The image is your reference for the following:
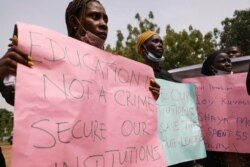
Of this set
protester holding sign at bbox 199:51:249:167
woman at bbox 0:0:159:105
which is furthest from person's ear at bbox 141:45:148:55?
woman at bbox 0:0:159:105

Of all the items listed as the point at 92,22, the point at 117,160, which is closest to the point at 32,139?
the point at 117,160

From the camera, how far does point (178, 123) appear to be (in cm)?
289

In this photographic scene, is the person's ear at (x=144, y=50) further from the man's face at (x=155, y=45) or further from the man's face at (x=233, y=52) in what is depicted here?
the man's face at (x=233, y=52)

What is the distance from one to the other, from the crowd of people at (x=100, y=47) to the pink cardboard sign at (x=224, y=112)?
13cm

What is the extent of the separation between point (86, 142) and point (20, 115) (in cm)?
37

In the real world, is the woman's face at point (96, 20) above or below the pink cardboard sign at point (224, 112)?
above

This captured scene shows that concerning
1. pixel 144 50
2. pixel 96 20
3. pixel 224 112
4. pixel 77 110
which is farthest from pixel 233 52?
pixel 77 110

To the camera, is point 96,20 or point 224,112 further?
point 224,112

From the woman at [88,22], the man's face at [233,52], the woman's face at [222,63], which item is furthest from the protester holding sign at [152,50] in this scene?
the man's face at [233,52]

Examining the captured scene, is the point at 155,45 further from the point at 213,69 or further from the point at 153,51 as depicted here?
the point at 213,69

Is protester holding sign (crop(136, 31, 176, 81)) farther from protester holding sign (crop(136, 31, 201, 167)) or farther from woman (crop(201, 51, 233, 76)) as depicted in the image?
woman (crop(201, 51, 233, 76))

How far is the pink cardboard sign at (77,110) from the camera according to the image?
130 cm

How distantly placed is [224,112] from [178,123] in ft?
1.98

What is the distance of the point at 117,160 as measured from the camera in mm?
1700
